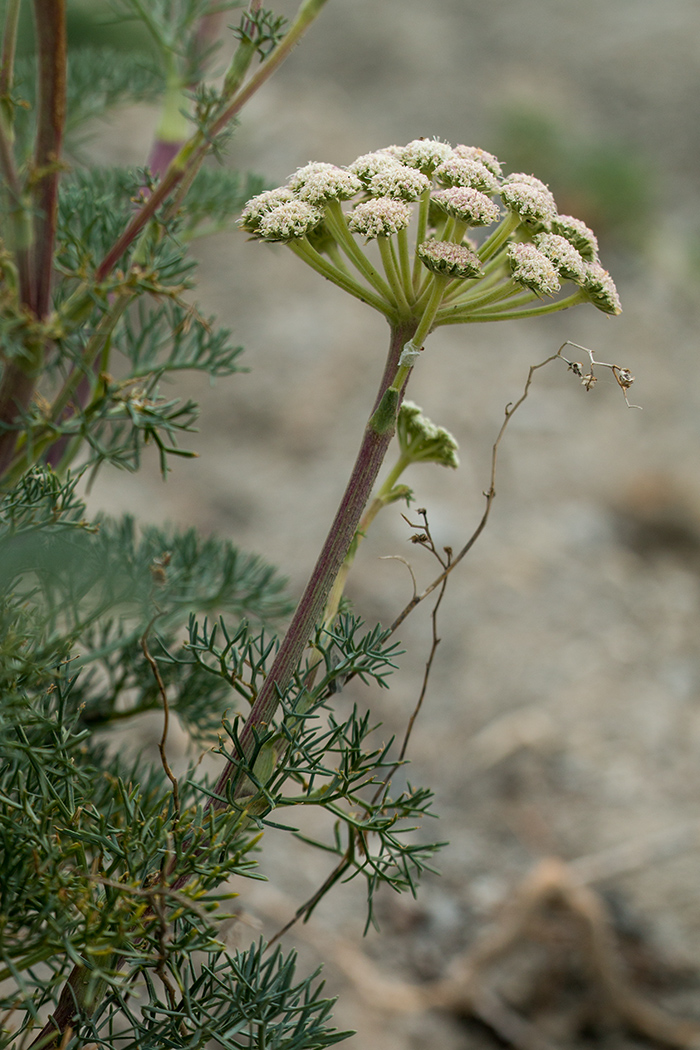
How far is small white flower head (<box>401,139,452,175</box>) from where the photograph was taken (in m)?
0.72

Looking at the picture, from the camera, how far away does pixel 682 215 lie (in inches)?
235

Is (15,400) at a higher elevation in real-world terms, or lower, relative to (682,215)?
lower

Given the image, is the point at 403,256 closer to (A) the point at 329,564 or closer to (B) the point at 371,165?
(B) the point at 371,165

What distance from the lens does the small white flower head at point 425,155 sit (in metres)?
0.72

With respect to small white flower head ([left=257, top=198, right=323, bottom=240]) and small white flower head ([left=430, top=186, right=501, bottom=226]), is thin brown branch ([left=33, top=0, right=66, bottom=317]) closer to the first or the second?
small white flower head ([left=257, top=198, right=323, bottom=240])

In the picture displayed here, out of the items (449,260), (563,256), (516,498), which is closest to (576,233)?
(563,256)

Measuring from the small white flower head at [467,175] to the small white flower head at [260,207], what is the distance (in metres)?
0.13

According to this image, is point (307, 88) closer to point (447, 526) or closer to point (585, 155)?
point (585, 155)

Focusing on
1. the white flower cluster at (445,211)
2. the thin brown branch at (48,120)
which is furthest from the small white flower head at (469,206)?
the thin brown branch at (48,120)

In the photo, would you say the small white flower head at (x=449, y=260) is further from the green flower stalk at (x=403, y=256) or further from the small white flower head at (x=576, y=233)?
the small white flower head at (x=576, y=233)

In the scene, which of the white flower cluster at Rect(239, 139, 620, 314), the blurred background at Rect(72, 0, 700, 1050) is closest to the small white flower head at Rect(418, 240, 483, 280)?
the white flower cluster at Rect(239, 139, 620, 314)

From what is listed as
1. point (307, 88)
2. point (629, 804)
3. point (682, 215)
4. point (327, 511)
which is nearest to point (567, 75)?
point (682, 215)

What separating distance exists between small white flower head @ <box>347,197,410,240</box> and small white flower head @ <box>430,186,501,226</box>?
0.11 feet

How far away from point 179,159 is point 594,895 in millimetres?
1989
